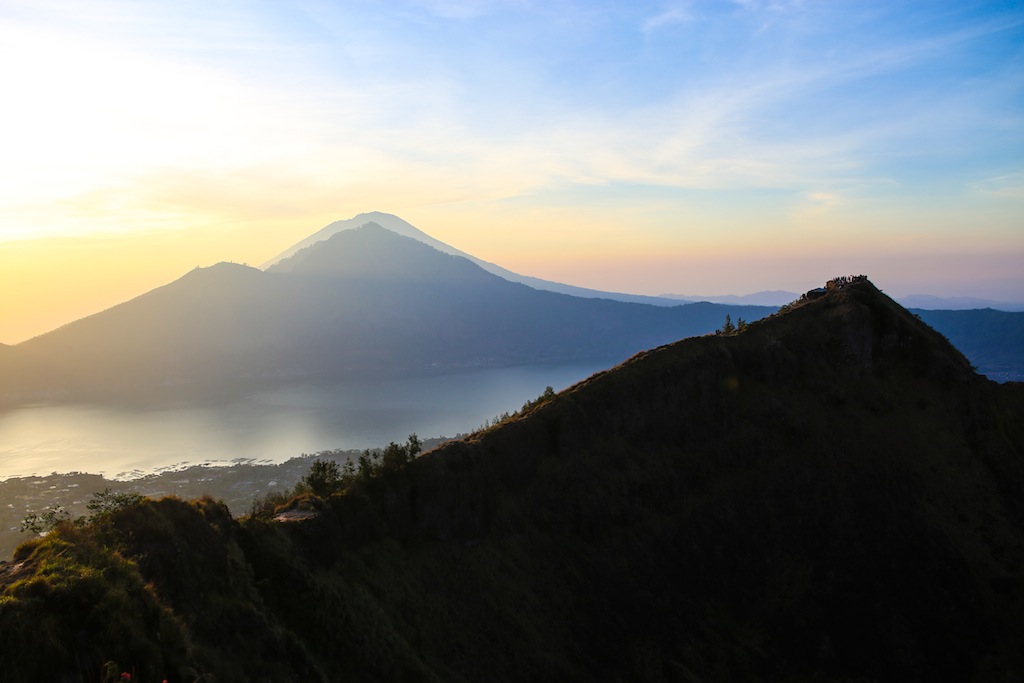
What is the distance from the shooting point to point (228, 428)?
146 meters

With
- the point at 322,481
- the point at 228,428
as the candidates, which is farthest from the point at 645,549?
the point at 228,428

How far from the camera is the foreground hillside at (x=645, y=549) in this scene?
20031 mm

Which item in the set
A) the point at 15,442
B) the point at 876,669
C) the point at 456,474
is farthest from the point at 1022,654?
the point at 15,442

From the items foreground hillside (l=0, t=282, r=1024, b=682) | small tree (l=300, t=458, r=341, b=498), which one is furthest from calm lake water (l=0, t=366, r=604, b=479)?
foreground hillside (l=0, t=282, r=1024, b=682)

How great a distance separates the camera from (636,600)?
37.7m

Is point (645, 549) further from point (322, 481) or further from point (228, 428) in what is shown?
point (228, 428)

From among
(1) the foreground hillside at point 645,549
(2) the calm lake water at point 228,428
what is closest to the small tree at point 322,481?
(1) the foreground hillside at point 645,549

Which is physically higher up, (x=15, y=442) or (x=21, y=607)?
(x=21, y=607)

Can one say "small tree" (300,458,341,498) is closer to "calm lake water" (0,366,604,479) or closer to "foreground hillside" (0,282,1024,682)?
"foreground hillside" (0,282,1024,682)

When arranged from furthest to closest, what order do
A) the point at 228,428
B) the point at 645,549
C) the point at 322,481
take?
1. the point at 228,428
2. the point at 645,549
3. the point at 322,481

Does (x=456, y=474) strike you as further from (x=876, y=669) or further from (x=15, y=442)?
(x=15, y=442)

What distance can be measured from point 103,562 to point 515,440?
83.0 feet

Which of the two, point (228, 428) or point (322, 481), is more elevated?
point (322, 481)

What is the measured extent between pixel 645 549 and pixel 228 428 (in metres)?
129
